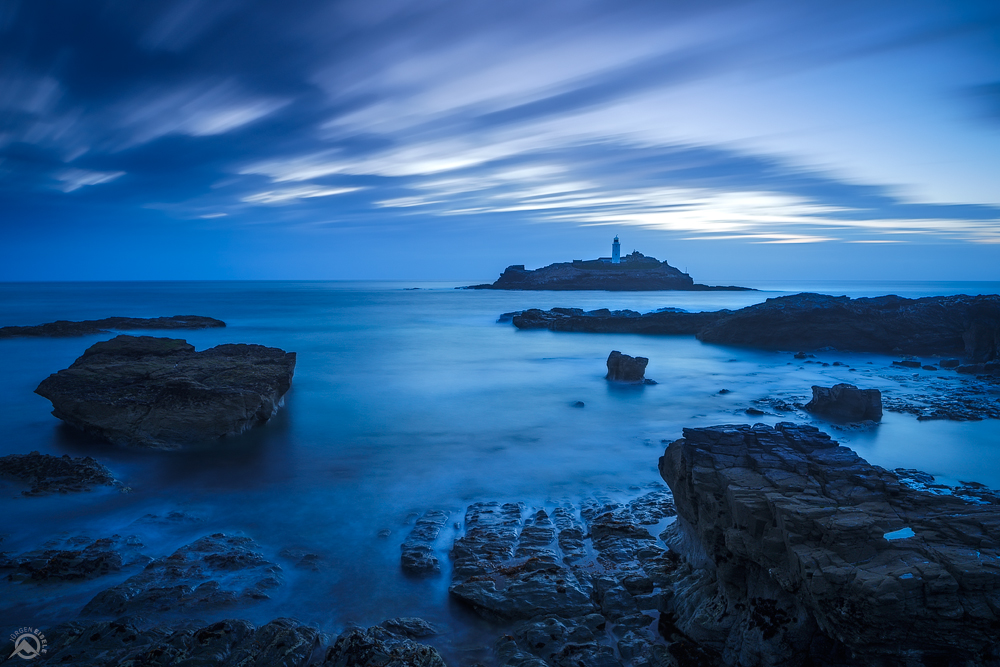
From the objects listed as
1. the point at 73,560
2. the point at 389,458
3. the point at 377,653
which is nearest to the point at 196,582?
the point at 73,560

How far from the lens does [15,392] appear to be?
15562mm

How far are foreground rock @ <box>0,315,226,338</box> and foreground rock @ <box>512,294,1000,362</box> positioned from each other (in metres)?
35.9

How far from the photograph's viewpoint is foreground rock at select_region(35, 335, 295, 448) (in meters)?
10.4

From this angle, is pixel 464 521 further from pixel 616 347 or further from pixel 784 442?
pixel 616 347

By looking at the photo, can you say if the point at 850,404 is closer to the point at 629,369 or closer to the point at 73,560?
the point at 629,369

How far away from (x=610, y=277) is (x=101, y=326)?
318ft

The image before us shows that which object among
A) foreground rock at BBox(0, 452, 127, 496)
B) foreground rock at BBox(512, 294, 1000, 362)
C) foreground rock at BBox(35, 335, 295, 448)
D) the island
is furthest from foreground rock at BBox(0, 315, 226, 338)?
the island

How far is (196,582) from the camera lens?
5.60 meters

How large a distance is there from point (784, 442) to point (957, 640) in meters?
2.58

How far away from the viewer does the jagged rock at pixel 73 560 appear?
566 centimetres
